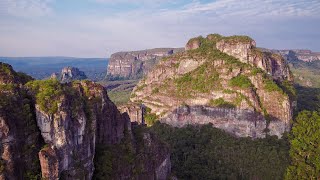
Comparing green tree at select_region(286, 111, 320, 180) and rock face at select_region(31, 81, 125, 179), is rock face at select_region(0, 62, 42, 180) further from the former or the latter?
green tree at select_region(286, 111, 320, 180)

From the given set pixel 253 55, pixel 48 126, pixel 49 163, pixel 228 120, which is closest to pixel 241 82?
pixel 228 120

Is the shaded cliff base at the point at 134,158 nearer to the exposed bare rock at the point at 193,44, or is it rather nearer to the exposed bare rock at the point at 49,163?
the exposed bare rock at the point at 49,163

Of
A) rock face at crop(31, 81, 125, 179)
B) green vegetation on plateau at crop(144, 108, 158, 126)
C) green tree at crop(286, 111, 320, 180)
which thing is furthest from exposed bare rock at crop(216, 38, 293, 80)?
rock face at crop(31, 81, 125, 179)

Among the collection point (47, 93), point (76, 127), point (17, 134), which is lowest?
point (76, 127)

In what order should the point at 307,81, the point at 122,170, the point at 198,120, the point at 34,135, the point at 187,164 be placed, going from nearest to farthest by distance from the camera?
1. the point at 34,135
2. the point at 122,170
3. the point at 187,164
4. the point at 198,120
5. the point at 307,81

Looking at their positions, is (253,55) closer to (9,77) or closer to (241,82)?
(241,82)

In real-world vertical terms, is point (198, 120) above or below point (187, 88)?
below

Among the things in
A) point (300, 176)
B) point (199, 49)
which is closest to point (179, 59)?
point (199, 49)

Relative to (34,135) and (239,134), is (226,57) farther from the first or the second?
(34,135)
